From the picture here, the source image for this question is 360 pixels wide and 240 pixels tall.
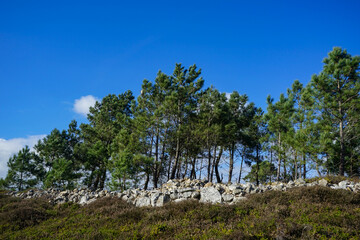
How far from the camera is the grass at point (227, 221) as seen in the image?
236 inches

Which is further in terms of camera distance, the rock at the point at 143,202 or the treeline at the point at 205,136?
the treeline at the point at 205,136

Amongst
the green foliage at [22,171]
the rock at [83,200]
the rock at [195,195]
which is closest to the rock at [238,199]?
the rock at [195,195]

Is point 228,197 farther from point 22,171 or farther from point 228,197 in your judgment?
point 22,171

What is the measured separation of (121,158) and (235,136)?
1318 centimetres

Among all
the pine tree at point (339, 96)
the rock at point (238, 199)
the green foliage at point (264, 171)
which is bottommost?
the rock at point (238, 199)

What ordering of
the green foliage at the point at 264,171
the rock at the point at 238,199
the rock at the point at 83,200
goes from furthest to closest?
the green foliage at the point at 264,171 → the rock at the point at 83,200 → the rock at the point at 238,199

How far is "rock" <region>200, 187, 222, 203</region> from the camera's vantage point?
400 inches

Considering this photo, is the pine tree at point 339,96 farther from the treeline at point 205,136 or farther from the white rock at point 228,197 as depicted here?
the white rock at point 228,197

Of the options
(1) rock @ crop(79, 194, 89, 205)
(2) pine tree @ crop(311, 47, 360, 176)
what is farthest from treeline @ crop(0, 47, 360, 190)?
(1) rock @ crop(79, 194, 89, 205)

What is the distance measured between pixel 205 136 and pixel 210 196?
40.0 feet

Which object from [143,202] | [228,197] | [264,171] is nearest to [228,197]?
[228,197]

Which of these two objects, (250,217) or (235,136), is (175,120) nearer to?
(235,136)

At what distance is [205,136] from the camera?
2242 centimetres

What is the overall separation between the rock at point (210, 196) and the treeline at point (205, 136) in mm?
10160
